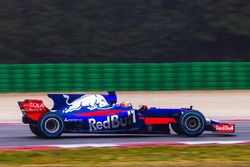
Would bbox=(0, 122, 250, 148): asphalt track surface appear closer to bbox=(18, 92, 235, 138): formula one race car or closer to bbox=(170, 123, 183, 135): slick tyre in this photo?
bbox=(170, 123, 183, 135): slick tyre

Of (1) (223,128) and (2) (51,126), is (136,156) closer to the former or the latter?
(2) (51,126)

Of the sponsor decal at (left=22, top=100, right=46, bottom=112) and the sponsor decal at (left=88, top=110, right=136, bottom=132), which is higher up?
the sponsor decal at (left=22, top=100, right=46, bottom=112)

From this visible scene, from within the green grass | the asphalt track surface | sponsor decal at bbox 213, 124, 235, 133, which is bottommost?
the green grass

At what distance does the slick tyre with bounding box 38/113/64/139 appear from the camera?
12.6 m

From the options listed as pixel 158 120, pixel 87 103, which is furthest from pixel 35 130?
pixel 158 120

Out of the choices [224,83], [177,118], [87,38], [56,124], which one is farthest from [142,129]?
[87,38]

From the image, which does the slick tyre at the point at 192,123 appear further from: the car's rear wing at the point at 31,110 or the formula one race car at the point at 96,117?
the car's rear wing at the point at 31,110

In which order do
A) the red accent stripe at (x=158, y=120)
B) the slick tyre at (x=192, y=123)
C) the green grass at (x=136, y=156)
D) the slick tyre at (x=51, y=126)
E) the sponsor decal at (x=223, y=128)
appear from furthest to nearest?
the sponsor decal at (x=223, y=128), the slick tyre at (x=192, y=123), the red accent stripe at (x=158, y=120), the slick tyre at (x=51, y=126), the green grass at (x=136, y=156)

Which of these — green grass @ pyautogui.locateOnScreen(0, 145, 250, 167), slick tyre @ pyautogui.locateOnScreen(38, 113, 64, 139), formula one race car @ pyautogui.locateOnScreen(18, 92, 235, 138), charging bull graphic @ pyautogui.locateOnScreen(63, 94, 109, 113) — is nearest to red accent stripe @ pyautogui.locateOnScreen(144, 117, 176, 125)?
formula one race car @ pyautogui.locateOnScreen(18, 92, 235, 138)

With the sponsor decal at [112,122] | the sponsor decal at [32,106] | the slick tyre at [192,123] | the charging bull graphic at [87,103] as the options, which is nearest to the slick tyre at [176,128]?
the slick tyre at [192,123]

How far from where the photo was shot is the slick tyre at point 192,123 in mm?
12953

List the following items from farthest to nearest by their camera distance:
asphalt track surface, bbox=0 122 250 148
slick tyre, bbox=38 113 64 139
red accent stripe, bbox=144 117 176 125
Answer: red accent stripe, bbox=144 117 176 125 → slick tyre, bbox=38 113 64 139 → asphalt track surface, bbox=0 122 250 148

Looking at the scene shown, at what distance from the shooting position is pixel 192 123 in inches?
513

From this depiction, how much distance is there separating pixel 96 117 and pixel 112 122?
310 mm
